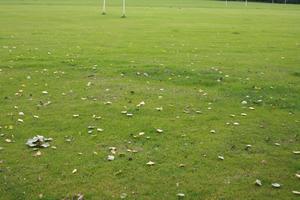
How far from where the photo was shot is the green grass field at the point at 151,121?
8.19 metres

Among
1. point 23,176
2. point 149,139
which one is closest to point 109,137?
point 149,139

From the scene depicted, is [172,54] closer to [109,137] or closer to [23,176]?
[109,137]

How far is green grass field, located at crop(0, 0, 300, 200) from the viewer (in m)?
8.19

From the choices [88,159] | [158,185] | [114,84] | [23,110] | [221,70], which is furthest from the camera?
[221,70]

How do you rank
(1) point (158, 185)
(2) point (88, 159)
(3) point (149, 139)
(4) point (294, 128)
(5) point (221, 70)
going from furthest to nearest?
(5) point (221, 70), (4) point (294, 128), (3) point (149, 139), (2) point (88, 159), (1) point (158, 185)

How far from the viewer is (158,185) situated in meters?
8.12

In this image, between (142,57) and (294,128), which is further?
(142,57)

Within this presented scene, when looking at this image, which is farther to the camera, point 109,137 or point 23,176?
point 109,137

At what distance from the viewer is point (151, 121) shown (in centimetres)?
1152

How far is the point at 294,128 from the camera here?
36.9 ft

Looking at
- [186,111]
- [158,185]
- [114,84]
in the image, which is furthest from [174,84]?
[158,185]

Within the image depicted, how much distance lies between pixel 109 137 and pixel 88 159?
127 centimetres

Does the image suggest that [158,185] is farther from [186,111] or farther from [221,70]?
[221,70]

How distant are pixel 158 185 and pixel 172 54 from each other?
45.6 feet
